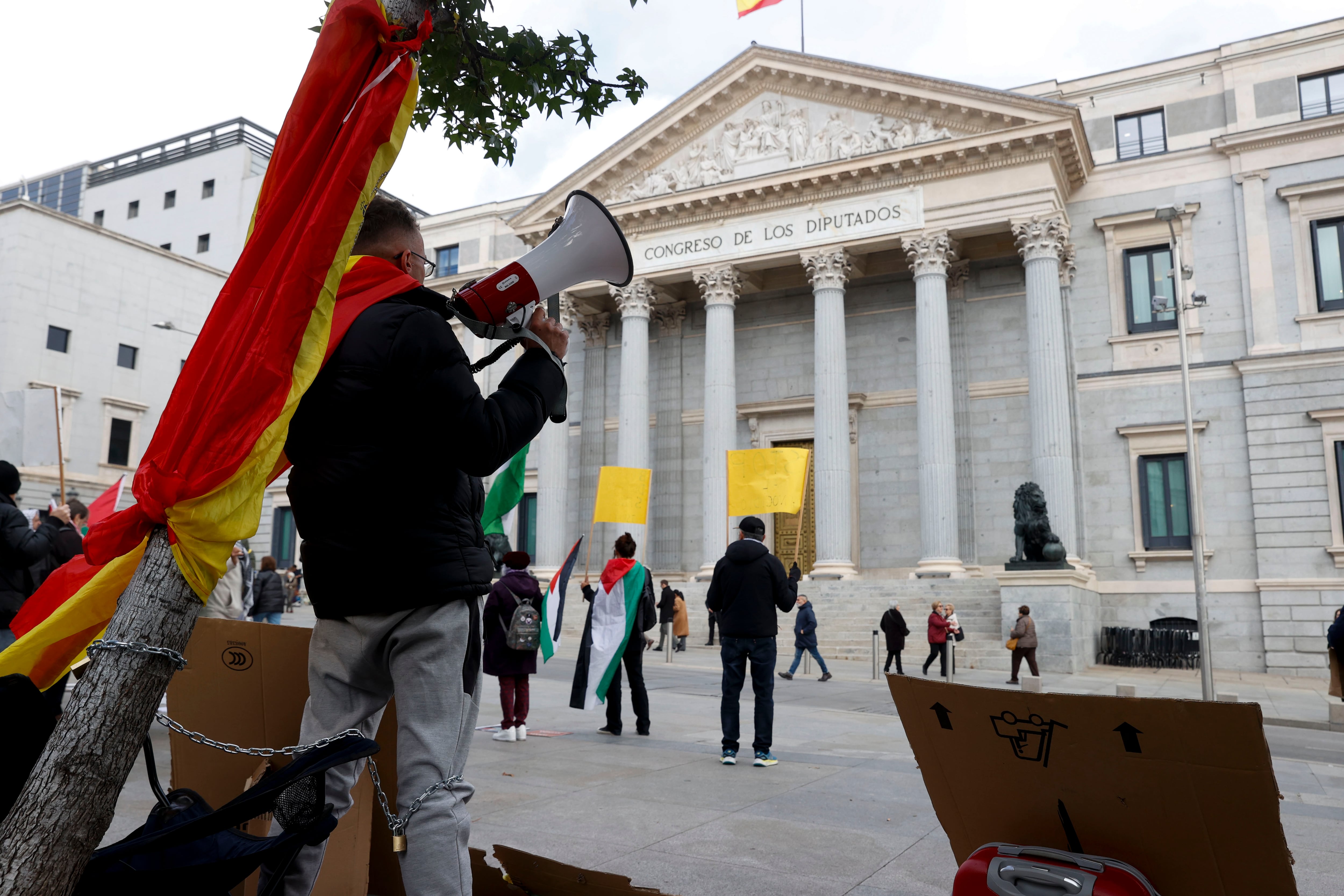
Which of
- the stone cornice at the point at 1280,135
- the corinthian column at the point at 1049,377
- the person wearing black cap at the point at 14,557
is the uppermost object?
the stone cornice at the point at 1280,135

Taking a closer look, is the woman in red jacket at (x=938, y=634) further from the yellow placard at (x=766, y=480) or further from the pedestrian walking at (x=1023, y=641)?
the yellow placard at (x=766, y=480)

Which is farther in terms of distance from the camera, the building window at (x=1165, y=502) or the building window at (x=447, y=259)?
the building window at (x=447, y=259)

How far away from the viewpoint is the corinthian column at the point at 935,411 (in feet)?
80.7

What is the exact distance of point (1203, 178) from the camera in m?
26.2

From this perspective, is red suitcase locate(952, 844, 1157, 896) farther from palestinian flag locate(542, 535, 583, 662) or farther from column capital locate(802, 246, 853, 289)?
column capital locate(802, 246, 853, 289)

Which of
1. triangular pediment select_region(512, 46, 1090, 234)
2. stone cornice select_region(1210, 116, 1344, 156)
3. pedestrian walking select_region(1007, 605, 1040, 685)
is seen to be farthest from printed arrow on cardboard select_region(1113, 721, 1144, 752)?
stone cornice select_region(1210, 116, 1344, 156)

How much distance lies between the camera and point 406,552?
2.55 m

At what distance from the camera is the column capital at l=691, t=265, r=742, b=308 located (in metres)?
28.8

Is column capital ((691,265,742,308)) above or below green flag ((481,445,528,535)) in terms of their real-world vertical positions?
above

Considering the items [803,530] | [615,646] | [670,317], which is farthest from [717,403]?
[615,646]

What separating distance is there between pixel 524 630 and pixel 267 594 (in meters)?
7.73

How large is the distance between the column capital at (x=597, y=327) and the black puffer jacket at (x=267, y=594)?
19.8m

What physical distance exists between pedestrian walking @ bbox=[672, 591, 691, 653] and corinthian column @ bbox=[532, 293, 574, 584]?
293 inches

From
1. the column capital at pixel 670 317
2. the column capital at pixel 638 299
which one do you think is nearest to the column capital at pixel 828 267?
the column capital at pixel 638 299
